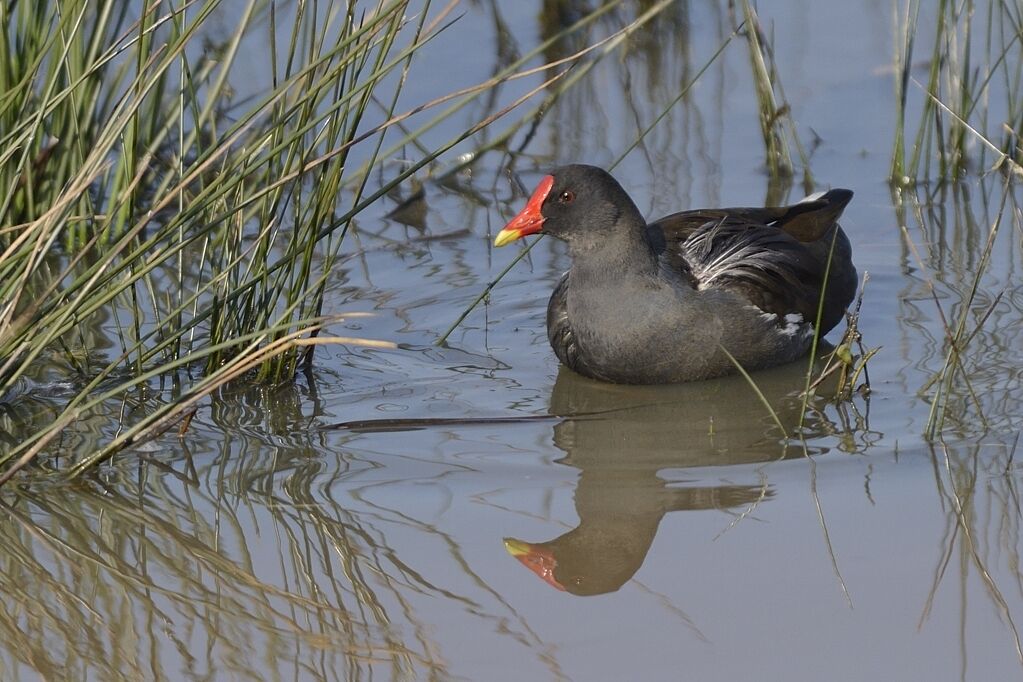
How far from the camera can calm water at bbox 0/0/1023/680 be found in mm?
3590

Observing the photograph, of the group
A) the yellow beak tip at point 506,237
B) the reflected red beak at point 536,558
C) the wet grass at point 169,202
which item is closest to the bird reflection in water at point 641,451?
the reflected red beak at point 536,558

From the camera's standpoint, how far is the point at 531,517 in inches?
171

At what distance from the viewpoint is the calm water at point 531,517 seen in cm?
359

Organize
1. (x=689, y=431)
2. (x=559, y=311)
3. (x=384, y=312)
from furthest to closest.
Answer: (x=384, y=312), (x=559, y=311), (x=689, y=431)

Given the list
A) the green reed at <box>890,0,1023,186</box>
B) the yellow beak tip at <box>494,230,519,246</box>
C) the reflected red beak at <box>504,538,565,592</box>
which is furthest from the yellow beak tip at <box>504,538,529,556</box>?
the green reed at <box>890,0,1023,186</box>

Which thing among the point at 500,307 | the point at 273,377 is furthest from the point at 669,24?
the point at 273,377

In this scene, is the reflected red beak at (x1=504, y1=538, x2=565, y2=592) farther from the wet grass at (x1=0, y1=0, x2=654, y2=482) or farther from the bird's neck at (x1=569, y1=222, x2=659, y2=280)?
the bird's neck at (x1=569, y1=222, x2=659, y2=280)

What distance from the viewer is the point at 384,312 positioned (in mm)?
6168

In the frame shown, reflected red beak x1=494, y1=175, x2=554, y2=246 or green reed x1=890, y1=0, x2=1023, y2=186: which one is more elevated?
green reed x1=890, y1=0, x2=1023, y2=186

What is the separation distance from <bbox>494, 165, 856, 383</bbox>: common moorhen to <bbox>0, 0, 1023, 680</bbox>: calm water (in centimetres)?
12

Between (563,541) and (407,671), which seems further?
(563,541)

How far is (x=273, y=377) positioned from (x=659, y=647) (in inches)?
86.3

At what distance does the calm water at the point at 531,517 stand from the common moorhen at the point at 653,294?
119 mm

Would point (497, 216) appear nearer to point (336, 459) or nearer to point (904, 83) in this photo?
point (904, 83)
